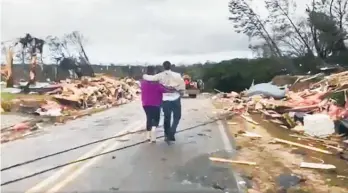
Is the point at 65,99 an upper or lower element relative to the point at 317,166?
lower

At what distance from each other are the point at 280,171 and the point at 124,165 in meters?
2.82

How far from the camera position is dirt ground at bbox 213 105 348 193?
294 inches

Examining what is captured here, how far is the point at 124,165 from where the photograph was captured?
29.9 feet

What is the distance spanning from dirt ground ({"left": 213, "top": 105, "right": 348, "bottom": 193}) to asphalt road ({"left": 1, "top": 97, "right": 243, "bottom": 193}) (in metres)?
0.36

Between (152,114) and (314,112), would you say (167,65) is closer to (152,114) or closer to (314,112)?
(152,114)

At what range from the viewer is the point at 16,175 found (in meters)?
8.25

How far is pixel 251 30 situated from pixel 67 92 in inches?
1175

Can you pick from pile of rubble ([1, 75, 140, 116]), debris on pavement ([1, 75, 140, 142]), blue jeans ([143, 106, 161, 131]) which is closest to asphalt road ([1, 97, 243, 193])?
blue jeans ([143, 106, 161, 131])

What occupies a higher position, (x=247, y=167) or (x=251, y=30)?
(x=251, y=30)

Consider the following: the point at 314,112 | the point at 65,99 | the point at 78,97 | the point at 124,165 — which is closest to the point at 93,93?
the point at 78,97

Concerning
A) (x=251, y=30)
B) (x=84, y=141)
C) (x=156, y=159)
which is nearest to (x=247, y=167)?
(x=156, y=159)

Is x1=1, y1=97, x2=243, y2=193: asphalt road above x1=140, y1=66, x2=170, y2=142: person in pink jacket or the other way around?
the other way around

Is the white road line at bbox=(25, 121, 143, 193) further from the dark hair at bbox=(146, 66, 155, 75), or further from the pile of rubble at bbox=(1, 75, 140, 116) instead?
the pile of rubble at bbox=(1, 75, 140, 116)

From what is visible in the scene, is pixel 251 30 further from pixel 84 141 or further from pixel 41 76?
pixel 84 141
